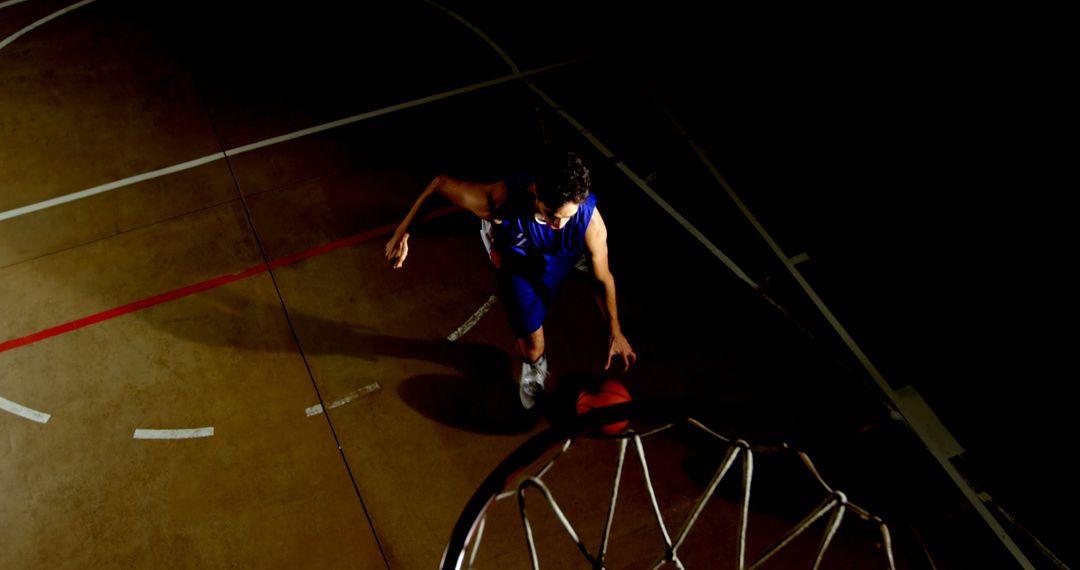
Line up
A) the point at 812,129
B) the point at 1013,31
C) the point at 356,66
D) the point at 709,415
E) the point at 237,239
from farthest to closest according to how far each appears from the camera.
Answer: the point at 356,66
the point at 812,129
the point at 237,239
the point at 1013,31
the point at 709,415

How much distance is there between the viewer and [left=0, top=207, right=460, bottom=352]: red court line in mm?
4734

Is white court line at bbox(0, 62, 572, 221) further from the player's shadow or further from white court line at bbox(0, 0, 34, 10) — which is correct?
white court line at bbox(0, 0, 34, 10)

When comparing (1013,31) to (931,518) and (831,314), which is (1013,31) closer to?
(831,314)

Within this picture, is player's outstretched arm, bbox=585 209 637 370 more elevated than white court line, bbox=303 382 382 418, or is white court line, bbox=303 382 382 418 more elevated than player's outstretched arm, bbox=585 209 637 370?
white court line, bbox=303 382 382 418

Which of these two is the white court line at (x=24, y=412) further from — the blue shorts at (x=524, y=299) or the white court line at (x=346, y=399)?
the blue shorts at (x=524, y=299)

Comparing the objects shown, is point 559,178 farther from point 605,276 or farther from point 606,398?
point 606,398

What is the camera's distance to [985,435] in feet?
13.6

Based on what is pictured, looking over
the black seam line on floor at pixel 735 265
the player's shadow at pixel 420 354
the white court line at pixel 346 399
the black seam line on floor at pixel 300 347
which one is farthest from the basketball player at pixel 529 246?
the black seam line on floor at pixel 735 265

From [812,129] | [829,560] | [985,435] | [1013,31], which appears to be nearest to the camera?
[829,560]

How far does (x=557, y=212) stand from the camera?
3188mm

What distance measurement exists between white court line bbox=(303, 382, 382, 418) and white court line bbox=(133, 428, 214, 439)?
2.16 ft

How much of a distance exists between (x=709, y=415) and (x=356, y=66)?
18.4ft

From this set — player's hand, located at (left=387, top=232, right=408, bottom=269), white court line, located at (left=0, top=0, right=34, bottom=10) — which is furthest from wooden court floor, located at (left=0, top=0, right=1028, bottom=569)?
player's hand, located at (left=387, top=232, right=408, bottom=269)

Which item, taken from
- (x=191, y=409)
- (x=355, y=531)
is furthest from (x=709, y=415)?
(x=191, y=409)
